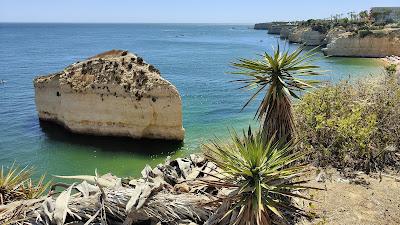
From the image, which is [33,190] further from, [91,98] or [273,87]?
[91,98]

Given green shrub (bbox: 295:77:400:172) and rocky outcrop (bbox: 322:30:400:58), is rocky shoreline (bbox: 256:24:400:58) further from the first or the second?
green shrub (bbox: 295:77:400:172)

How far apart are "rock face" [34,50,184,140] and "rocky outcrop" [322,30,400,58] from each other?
54.7 meters

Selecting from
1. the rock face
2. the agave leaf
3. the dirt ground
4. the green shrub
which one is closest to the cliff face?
the rock face

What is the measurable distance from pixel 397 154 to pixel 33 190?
9887 mm

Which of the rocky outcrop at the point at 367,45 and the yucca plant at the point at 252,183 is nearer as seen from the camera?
the yucca plant at the point at 252,183

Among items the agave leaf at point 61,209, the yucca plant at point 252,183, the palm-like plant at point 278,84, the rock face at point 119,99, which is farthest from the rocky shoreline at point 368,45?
the agave leaf at point 61,209

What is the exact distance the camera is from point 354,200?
955cm

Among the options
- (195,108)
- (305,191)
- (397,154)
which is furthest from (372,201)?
(195,108)

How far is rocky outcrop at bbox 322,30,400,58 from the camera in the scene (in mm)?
68562

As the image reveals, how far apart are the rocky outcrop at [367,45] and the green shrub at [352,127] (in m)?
60.4

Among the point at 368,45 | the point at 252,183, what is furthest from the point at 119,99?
the point at 368,45

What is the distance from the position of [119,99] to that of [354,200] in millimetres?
17224

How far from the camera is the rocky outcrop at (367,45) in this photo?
225 feet

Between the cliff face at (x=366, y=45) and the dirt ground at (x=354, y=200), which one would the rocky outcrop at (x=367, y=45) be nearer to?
the cliff face at (x=366, y=45)
